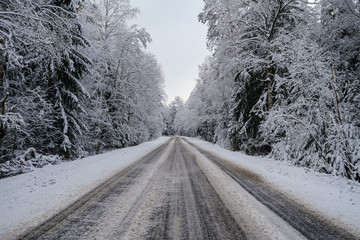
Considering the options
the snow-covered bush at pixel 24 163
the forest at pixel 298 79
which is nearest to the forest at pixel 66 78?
the snow-covered bush at pixel 24 163

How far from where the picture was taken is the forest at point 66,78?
188 inches

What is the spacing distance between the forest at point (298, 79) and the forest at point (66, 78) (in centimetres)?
701

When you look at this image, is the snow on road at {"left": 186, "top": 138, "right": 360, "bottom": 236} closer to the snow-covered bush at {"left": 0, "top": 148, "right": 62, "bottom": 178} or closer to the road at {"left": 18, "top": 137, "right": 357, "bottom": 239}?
the road at {"left": 18, "top": 137, "right": 357, "bottom": 239}

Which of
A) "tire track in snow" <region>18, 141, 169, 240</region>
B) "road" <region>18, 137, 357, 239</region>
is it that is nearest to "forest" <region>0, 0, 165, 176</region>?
"tire track in snow" <region>18, 141, 169, 240</region>

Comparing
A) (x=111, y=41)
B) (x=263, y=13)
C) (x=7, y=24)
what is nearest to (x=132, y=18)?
(x=111, y=41)

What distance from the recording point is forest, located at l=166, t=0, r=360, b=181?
18.6 feet

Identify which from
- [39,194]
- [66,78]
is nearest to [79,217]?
[39,194]

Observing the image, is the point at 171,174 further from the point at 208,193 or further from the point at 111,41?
the point at 111,41

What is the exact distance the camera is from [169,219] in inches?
108

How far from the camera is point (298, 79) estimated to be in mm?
6297

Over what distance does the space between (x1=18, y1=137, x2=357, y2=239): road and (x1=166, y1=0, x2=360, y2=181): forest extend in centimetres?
330

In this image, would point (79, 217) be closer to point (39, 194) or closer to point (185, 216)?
point (185, 216)

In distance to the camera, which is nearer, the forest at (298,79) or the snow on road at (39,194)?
the snow on road at (39,194)

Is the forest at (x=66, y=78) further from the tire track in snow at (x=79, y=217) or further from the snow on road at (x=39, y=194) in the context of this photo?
the tire track in snow at (x=79, y=217)
